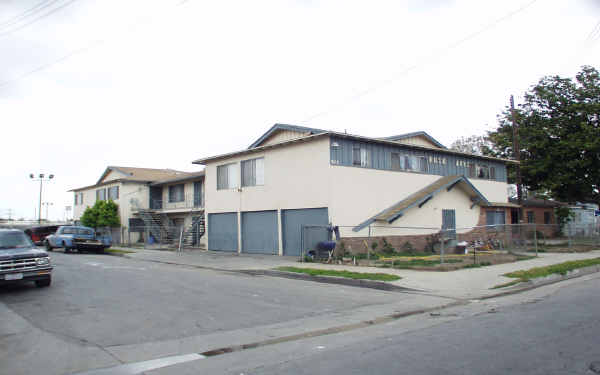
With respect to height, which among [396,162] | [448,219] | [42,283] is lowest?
[42,283]

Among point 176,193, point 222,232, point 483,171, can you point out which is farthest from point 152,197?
point 483,171

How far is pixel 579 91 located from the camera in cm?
3177

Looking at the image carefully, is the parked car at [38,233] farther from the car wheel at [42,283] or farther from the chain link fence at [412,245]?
the car wheel at [42,283]

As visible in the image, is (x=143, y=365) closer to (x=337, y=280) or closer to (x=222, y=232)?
(x=337, y=280)

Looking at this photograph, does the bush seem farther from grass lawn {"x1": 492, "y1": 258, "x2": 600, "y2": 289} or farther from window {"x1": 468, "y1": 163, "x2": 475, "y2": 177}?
window {"x1": 468, "y1": 163, "x2": 475, "y2": 177}

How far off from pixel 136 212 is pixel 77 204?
15.9 m

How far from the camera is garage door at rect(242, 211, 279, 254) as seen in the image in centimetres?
2397

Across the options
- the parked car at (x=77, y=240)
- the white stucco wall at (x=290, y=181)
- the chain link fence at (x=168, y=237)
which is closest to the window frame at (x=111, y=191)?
the chain link fence at (x=168, y=237)

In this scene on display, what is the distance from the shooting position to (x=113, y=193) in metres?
44.1

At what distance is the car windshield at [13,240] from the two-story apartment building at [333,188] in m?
12.0

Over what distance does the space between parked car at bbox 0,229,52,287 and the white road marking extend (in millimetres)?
7603

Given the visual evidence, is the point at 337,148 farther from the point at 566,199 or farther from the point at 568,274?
the point at 566,199

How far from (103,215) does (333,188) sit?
27.5 meters

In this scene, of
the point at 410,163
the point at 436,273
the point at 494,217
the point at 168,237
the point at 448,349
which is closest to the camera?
the point at 448,349
